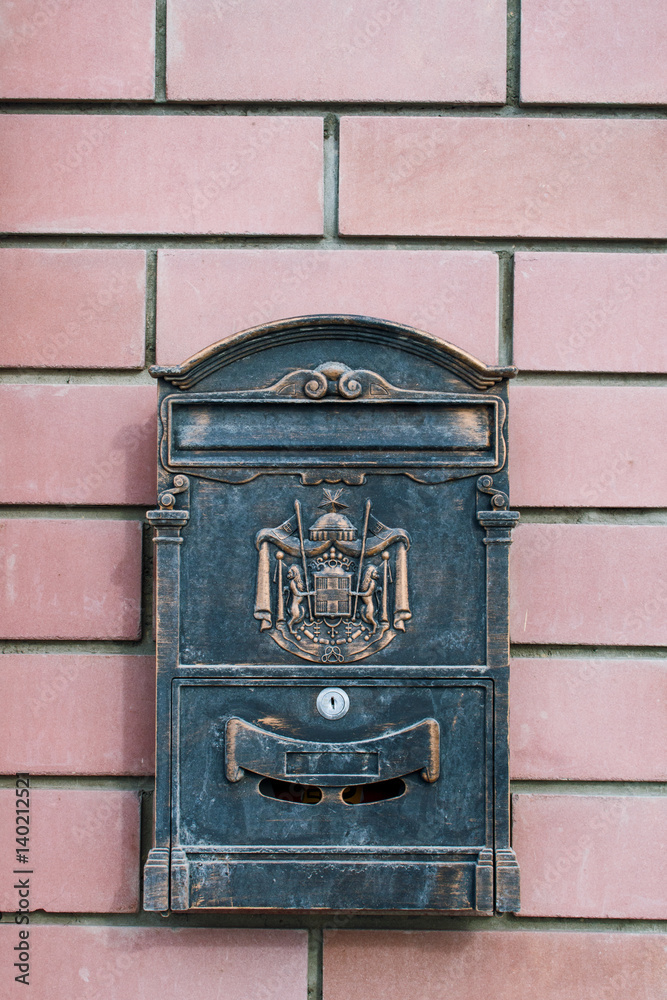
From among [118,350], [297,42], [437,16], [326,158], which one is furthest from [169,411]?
[437,16]

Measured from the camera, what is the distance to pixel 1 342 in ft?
6.55

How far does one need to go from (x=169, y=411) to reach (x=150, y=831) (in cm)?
96

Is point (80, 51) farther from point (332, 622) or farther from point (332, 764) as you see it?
point (332, 764)

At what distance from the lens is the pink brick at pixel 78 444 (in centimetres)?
197

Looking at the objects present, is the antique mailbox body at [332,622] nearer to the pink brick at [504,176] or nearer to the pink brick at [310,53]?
the pink brick at [504,176]

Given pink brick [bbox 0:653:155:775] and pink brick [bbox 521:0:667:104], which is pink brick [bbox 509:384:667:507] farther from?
pink brick [bbox 0:653:155:775]

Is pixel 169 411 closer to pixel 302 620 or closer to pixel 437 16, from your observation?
pixel 302 620

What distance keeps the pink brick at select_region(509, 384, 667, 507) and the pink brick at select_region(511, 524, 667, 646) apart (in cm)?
7

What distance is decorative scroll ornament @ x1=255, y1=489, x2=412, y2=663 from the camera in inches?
67.5

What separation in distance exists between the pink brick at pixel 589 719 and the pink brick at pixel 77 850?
2.96 ft

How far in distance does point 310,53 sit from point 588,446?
1124mm

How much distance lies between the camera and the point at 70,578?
6.45 feet

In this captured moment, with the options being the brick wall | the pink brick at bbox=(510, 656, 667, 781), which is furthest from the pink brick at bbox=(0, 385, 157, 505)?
the pink brick at bbox=(510, 656, 667, 781)

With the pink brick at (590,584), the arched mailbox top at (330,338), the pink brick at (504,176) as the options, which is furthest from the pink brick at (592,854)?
the pink brick at (504,176)
